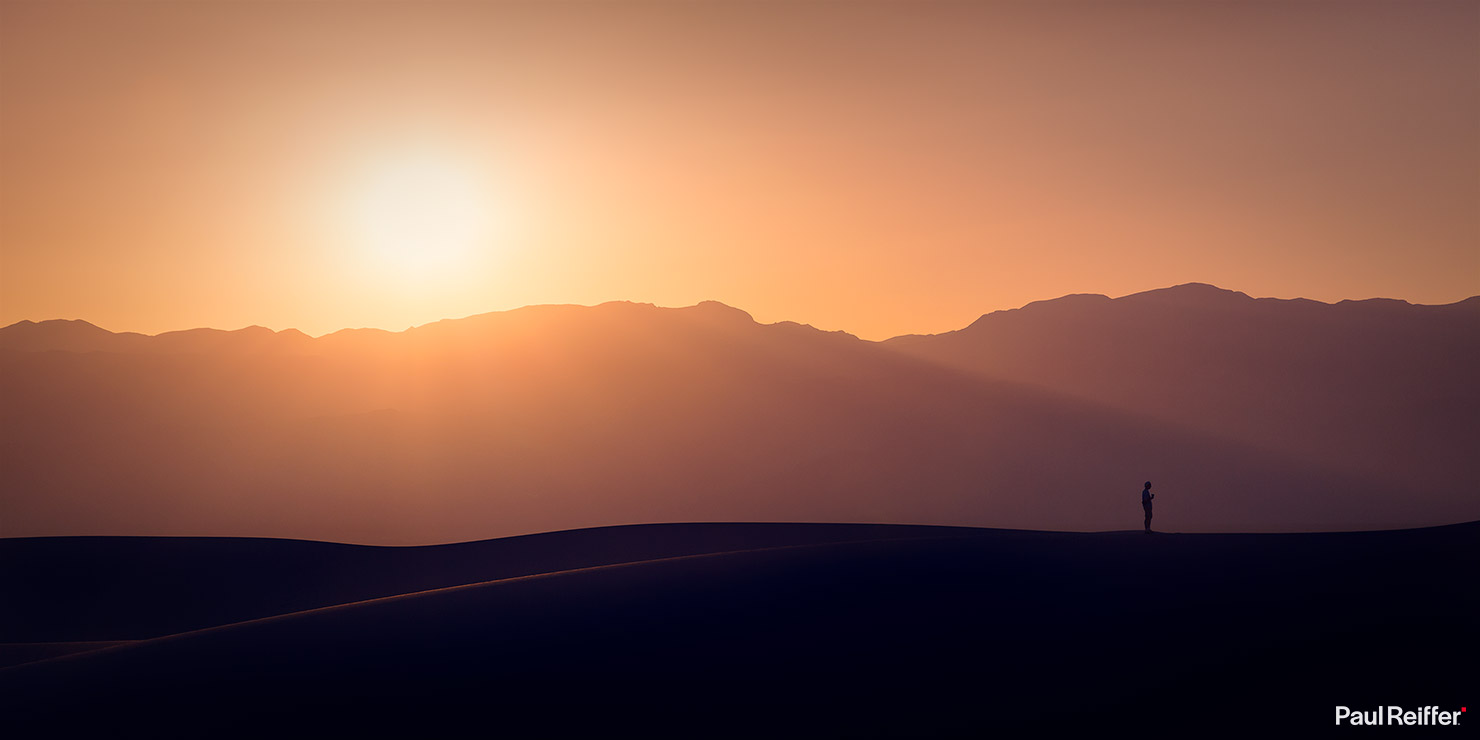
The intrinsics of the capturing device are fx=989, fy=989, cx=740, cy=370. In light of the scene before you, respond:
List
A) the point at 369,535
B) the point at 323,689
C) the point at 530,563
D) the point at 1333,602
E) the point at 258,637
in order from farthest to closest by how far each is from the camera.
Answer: the point at 369,535, the point at 530,563, the point at 258,637, the point at 1333,602, the point at 323,689

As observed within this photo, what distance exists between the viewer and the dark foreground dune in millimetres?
12984

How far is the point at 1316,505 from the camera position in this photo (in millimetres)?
197000

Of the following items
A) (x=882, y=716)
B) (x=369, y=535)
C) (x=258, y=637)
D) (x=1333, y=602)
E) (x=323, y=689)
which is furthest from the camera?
(x=369, y=535)

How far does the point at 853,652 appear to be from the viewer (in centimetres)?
1520

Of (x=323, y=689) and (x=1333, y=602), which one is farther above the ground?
(x=1333, y=602)

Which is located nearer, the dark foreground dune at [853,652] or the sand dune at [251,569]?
the dark foreground dune at [853,652]

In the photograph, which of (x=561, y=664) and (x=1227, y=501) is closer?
(x=561, y=664)

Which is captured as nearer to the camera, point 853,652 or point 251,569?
point 853,652

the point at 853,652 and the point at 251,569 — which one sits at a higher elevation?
the point at 853,652

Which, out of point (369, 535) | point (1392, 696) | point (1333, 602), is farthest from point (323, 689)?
point (369, 535)

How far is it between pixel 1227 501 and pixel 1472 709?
682 feet

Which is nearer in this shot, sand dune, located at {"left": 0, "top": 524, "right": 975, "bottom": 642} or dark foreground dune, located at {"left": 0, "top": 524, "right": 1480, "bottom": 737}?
dark foreground dune, located at {"left": 0, "top": 524, "right": 1480, "bottom": 737}

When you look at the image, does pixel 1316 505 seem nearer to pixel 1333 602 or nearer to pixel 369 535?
pixel 369 535

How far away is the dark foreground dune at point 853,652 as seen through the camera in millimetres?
12984
